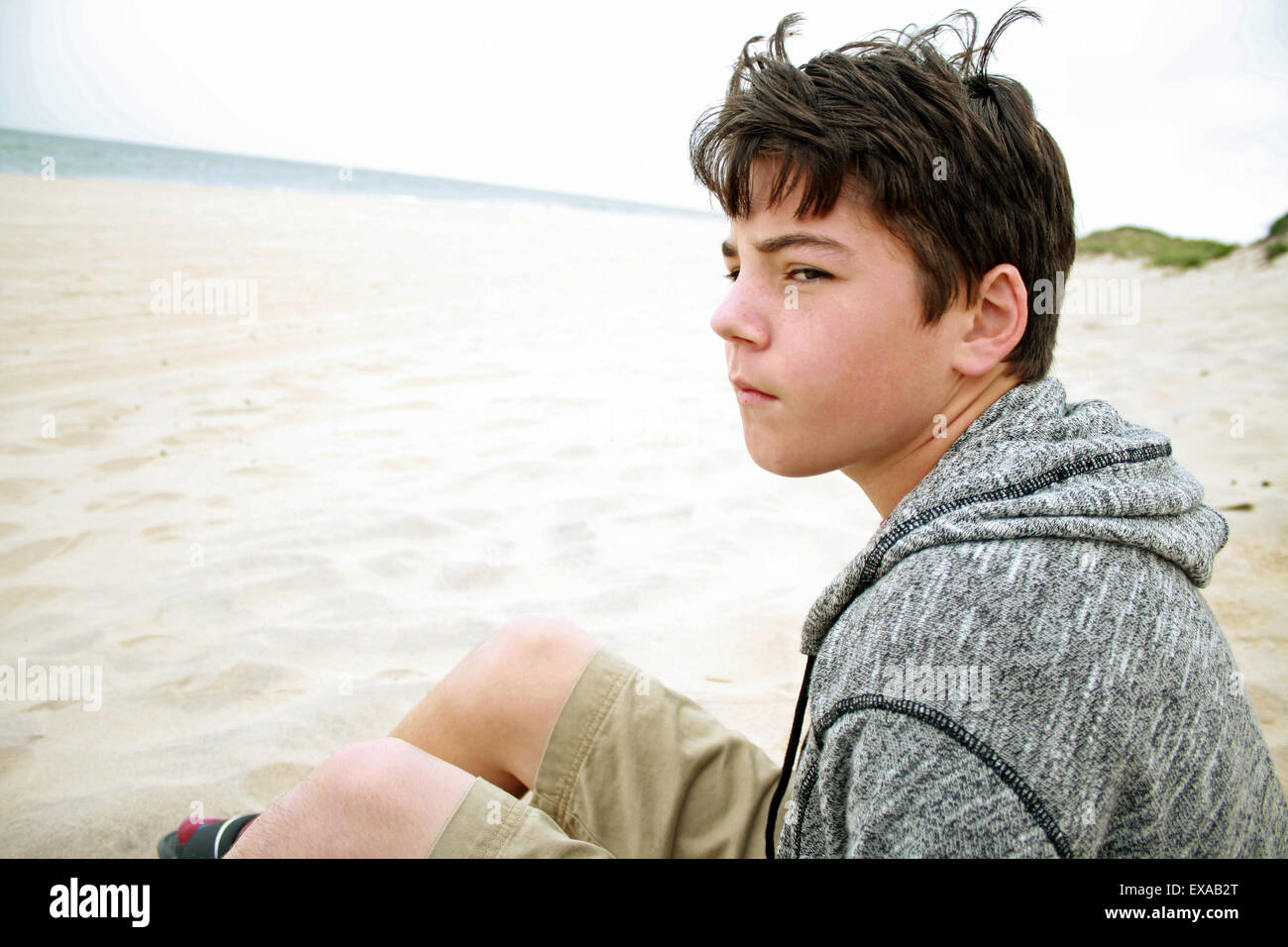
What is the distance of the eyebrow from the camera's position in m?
1.21

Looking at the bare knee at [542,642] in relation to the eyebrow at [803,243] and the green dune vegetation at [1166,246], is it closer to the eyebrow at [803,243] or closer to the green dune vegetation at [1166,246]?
the eyebrow at [803,243]

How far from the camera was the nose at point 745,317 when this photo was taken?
1245mm

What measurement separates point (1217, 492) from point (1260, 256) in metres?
8.53

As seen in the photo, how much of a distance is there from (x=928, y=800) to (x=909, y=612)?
0.18 meters

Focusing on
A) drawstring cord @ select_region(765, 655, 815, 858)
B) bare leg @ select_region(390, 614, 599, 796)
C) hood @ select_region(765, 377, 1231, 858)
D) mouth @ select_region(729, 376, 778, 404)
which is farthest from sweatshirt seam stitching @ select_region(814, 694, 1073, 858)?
bare leg @ select_region(390, 614, 599, 796)

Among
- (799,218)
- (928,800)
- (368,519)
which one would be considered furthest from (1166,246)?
(928,800)

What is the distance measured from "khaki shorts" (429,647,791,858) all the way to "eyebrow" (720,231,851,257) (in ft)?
2.53

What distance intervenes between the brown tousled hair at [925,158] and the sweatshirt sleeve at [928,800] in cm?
A: 63

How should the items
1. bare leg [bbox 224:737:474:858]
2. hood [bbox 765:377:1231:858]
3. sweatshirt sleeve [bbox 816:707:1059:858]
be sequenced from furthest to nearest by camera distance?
bare leg [bbox 224:737:474:858] < hood [bbox 765:377:1231:858] < sweatshirt sleeve [bbox 816:707:1059:858]

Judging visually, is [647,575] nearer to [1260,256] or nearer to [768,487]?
[768,487]

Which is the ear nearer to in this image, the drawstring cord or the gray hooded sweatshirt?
the gray hooded sweatshirt

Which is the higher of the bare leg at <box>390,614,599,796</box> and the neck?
the neck
